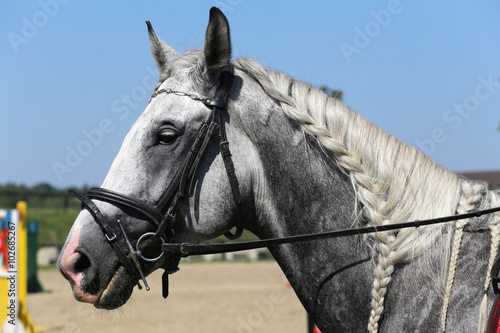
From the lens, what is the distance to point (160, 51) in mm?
2855

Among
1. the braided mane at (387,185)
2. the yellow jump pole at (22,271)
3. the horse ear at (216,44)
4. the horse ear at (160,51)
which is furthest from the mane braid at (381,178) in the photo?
the yellow jump pole at (22,271)

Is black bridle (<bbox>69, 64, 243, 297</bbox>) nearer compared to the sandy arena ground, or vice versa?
black bridle (<bbox>69, 64, 243, 297</bbox>)

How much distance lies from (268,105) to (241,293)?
1166 cm

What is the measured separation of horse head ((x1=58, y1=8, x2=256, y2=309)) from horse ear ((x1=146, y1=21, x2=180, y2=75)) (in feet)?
1.05

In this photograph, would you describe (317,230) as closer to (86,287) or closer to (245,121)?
(245,121)

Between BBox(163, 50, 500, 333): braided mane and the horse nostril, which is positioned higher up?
BBox(163, 50, 500, 333): braided mane

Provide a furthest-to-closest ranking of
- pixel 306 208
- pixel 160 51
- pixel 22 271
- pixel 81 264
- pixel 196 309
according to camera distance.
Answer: pixel 196 309
pixel 22 271
pixel 160 51
pixel 306 208
pixel 81 264

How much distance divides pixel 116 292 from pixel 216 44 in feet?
4.12

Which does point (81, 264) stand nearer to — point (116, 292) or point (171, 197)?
point (116, 292)

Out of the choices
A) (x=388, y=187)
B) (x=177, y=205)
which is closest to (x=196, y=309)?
(x=177, y=205)

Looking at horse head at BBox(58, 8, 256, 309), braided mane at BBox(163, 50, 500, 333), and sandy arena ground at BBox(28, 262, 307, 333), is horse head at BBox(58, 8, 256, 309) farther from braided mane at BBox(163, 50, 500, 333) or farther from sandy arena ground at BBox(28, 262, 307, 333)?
sandy arena ground at BBox(28, 262, 307, 333)

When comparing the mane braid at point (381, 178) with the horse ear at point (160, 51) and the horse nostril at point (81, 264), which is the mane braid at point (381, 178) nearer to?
the horse ear at point (160, 51)

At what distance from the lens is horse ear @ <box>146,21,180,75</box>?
9.27ft

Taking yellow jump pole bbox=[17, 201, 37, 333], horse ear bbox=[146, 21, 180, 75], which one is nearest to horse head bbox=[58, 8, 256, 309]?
horse ear bbox=[146, 21, 180, 75]
